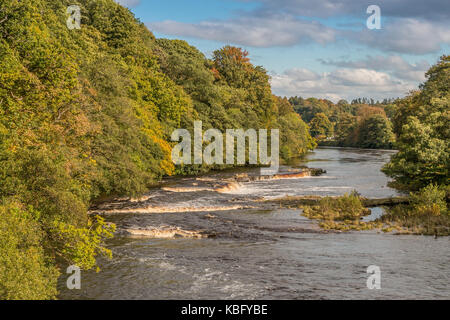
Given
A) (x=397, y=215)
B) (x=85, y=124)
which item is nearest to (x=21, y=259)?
(x=85, y=124)

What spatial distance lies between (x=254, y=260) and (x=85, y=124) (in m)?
11.9

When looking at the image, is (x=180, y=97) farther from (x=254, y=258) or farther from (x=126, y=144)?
(x=254, y=258)

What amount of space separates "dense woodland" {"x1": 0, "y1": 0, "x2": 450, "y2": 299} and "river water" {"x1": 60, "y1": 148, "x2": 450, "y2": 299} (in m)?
1.80

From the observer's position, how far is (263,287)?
674 inches

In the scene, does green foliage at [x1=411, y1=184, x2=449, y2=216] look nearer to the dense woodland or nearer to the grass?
the grass

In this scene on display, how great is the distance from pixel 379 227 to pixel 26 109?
2147 centimetres

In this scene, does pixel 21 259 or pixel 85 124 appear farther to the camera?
pixel 85 124

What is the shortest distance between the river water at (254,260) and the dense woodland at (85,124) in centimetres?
180

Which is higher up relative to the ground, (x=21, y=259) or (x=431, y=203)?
(x=21, y=259)

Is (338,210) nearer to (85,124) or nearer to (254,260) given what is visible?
(254,260)

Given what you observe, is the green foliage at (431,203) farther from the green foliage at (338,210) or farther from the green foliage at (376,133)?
the green foliage at (376,133)

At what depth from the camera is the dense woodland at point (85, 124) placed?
15055mm

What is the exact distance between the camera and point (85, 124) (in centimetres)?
2466

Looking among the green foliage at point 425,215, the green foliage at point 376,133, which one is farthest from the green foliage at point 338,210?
the green foliage at point 376,133
